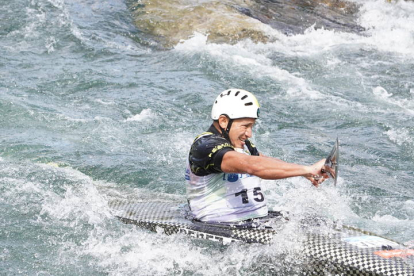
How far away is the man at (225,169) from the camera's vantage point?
4.90 m

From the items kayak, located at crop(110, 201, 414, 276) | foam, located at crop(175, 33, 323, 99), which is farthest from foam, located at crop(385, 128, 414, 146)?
kayak, located at crop(110, 201, 414, 276)

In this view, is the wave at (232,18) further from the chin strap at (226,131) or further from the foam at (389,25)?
the chin strap at (226,131)

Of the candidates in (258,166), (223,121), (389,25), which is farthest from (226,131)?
(389,25)

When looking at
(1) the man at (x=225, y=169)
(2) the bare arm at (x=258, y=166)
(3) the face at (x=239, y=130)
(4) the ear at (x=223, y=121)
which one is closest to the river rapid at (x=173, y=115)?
(1) the man at (x=225, y=169)

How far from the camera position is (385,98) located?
11578mm

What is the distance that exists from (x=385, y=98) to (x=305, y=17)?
6.40 meters

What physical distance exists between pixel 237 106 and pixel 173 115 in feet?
17.9

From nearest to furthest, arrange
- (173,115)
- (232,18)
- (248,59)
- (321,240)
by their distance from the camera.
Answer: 1. (321,240)
2. (173,115)
3. (248,59)
4. (232,18)

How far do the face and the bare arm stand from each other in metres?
0.41

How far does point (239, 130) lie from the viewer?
5.18 meters

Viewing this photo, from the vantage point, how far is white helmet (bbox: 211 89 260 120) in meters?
5.09

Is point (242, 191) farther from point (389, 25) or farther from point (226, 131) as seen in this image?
point (389, 25)

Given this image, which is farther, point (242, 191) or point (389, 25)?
point (389, 25)

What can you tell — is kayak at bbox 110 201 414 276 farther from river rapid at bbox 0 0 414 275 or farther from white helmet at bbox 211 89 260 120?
white helmet at bbox 211 89 260 120
